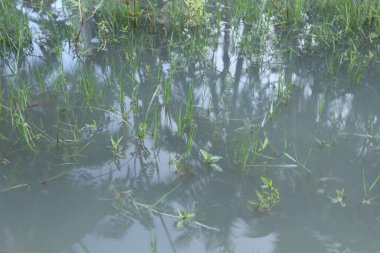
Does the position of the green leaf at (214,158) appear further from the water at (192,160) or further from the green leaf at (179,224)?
the green leaf at (179,224)

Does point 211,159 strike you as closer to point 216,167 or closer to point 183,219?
point 216,167

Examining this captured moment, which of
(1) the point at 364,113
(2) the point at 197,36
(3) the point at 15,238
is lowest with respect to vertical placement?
(3) the point at 15,238

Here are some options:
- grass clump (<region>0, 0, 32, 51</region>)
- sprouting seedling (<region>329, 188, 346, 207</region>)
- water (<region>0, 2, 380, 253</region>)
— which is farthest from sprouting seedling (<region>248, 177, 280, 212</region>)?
grass clump (<region>0, 0, 32, 51</region>)

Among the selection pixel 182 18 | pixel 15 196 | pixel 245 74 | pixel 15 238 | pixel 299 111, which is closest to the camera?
pixel 15 238

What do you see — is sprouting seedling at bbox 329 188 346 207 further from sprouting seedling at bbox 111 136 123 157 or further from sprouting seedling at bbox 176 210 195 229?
sprouting seedling at bbox 111 136 123 157

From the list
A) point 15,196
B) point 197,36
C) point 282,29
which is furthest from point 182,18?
point 15,196

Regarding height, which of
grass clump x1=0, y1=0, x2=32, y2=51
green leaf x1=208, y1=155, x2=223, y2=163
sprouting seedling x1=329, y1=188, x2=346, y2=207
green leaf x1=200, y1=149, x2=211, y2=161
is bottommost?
sprouting seedling x1=329, y1=188, x2=346, y2=207

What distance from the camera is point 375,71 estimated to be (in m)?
3.17

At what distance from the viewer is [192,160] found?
224cm

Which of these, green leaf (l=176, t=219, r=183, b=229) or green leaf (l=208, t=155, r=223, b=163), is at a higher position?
green leaf (l=208, t=155, r=223, b=163)

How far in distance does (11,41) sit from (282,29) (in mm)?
2078

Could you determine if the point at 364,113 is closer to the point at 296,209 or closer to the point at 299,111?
the point at 299,111

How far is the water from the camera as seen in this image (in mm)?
1842

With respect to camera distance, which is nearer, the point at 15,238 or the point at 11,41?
the point at 15,238
